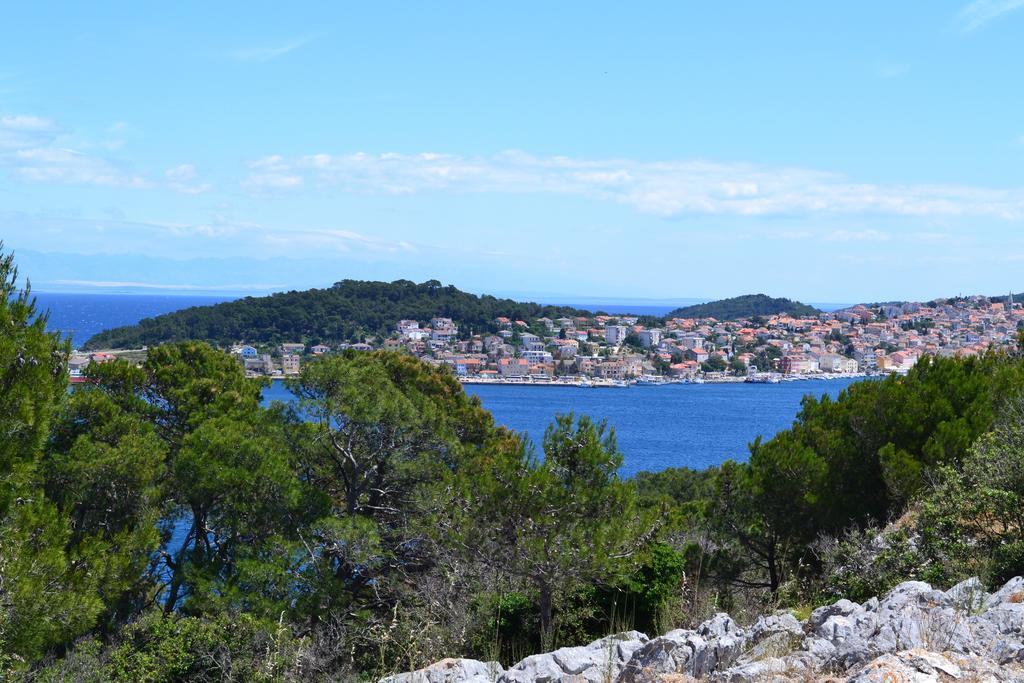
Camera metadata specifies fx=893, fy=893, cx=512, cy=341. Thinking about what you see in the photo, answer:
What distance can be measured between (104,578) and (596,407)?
59332 millimetres

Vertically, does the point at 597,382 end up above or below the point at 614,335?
below

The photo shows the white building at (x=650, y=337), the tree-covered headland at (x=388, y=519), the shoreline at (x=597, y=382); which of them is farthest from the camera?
the white building at (x=650, y=337)

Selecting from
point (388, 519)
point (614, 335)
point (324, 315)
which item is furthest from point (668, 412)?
point (388, 519)

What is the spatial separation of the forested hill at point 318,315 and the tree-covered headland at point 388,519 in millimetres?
63609

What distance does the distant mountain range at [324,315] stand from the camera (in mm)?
75062

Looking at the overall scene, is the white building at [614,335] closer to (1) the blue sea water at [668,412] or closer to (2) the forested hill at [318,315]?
(2) the forested hill at [318,315]

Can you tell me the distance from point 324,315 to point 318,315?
557 millimetres

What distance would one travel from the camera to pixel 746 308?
513 ft

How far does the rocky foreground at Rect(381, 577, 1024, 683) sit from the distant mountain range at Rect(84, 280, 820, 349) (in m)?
69.3

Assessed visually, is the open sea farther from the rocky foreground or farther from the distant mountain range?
the rocky foreground

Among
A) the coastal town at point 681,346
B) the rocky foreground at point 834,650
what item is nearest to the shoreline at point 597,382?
the coastal town at point 681,346

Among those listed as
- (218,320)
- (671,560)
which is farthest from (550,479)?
(218,320)

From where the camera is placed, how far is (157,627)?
8328 millimetres

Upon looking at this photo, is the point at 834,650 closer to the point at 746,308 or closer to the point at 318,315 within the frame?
the point at 318,315
